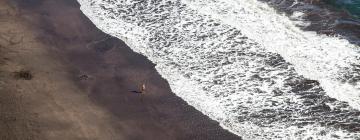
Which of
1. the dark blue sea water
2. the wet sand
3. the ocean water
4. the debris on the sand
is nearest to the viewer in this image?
the wet sand

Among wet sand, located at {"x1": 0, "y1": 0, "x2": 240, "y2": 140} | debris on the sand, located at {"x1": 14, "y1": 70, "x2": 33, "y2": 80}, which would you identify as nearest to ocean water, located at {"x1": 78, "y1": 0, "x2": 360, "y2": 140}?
wet sand, located at {"x1": 0, "y1": 0, "x2": 240, "y2": 140}

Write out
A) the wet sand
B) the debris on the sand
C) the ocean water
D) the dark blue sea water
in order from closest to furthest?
1. the wet sand
2. the ocean water
3. the debris on the sand
4. the dark blue sea water

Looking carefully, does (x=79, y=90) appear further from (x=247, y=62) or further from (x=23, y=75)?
(x=247, y=62)

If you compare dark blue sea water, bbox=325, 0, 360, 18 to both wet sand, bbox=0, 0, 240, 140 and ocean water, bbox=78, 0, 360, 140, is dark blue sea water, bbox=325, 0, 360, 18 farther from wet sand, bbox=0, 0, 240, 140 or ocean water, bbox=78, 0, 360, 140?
wet sand, bbox=0, 0, 240, 140

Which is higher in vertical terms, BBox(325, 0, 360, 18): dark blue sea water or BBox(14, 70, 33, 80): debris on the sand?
BBox(325, 0, 360, 18): dark blue sea water

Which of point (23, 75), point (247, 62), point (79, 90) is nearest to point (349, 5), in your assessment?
point (247, 62)

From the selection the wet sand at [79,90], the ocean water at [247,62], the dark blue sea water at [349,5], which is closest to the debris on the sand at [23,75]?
the wet sand at [79,90]

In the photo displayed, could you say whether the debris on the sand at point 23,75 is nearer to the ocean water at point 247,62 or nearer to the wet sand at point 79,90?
the wet sand at point 79,90
